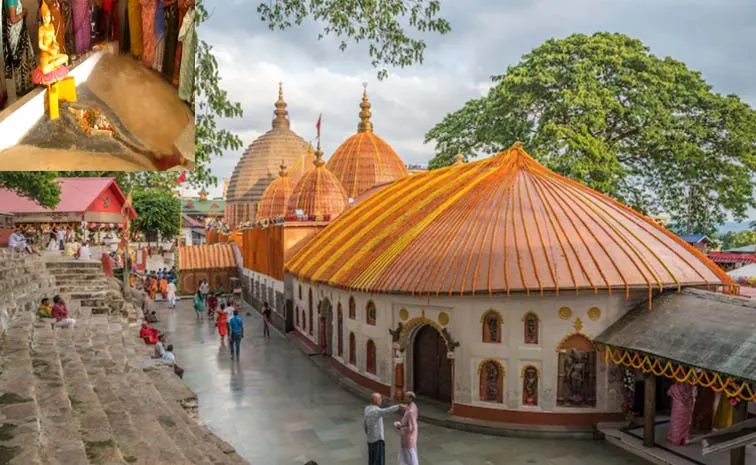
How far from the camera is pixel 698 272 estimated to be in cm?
1461

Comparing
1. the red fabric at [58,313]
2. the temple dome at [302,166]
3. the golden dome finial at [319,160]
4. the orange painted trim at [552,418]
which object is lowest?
the orange painted trim at [552,418]

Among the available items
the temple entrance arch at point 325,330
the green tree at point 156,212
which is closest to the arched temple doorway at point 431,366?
the temple entrance arch at point 325,330

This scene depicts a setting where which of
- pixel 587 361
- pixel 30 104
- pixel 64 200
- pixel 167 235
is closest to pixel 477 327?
pixel 587 361

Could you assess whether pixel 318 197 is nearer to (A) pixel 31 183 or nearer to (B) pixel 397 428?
(A) pixel 31 183

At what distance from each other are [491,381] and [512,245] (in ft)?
11.0

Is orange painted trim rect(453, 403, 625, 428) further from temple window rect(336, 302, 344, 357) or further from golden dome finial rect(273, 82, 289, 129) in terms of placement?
golden dome finial rect(273, 82, 289, 129)

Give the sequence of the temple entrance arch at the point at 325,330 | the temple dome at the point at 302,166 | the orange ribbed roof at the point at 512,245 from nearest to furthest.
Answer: the orange ribbed roof at the point at 512,245, the temple entrance arch at the point at 325,330, the temple dome at the point at 302,166

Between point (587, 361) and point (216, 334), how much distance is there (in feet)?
56.4

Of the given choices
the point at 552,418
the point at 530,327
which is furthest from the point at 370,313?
the point at 552,418

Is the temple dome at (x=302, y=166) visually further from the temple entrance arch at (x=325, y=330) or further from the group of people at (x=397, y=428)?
the group of people at (x=397, y=428)

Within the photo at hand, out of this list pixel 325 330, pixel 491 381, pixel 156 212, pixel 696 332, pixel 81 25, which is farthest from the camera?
pixel 156 212

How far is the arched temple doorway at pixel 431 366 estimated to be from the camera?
15.5 meters

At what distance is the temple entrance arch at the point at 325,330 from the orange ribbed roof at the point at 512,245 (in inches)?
67.9

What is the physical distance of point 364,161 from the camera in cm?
3478
